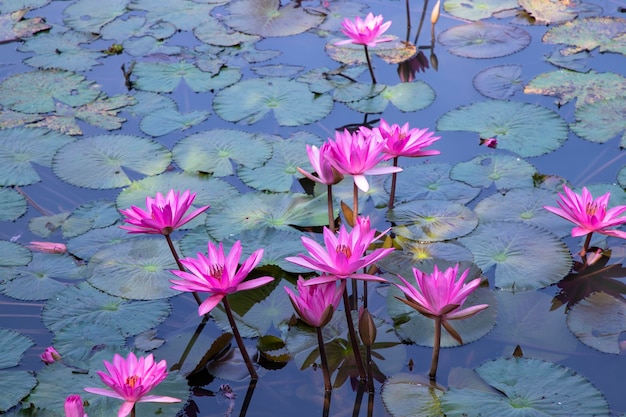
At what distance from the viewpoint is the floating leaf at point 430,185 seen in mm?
3371

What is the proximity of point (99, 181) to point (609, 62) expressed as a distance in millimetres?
2923

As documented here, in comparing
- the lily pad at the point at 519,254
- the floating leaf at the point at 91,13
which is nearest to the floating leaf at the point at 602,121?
the lily pad at the point at 519,254

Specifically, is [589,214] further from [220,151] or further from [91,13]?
[91,13]

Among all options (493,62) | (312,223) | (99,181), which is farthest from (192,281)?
(493,62)

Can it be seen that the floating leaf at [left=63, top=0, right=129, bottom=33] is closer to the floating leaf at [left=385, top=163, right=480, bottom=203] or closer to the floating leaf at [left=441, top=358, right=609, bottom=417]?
the floating leaf at [left=385, top=163, right=480, bottom=203]

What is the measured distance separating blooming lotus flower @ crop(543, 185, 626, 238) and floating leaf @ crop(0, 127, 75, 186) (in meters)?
2.43

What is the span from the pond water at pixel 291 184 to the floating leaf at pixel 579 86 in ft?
0.04

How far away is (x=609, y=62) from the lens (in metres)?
4.43

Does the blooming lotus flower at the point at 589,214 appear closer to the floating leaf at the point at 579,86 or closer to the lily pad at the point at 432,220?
the lily pad at the point at 432,220

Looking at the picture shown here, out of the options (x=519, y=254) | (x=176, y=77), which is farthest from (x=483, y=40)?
(x=519, y=254)

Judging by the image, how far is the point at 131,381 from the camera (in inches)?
84.4

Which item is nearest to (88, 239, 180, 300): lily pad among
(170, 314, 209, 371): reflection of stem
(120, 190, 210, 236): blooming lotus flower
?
(170, 314, 209, 371): reflection of stem

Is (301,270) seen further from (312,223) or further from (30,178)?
(30,178)

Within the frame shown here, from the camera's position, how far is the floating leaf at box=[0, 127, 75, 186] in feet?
12.1
